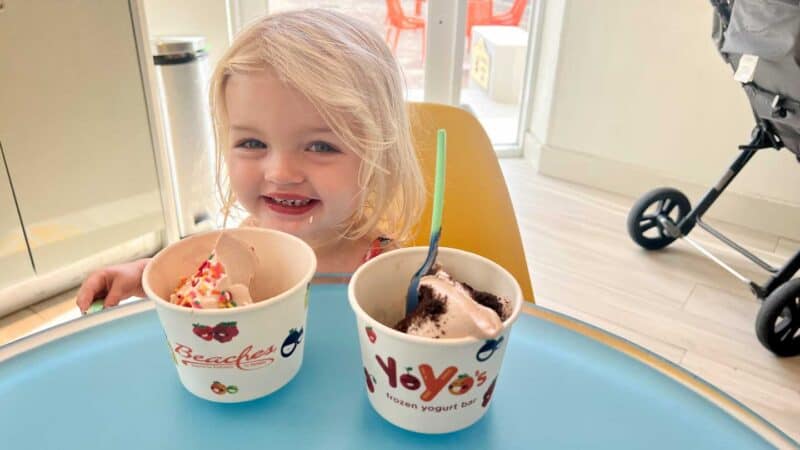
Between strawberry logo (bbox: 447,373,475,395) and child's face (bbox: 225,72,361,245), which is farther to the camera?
child's face (bbox: 225,72,361,245)

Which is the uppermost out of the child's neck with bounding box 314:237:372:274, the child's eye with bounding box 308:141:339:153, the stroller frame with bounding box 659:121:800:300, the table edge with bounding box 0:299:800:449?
the child's eye with bounding box 308:141:339:153

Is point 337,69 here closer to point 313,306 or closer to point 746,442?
point 313,306

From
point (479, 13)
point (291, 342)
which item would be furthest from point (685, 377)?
point (479, 13)

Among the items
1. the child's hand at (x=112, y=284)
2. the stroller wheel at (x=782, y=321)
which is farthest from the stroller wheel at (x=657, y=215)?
the child's hand at (x=112, y=284)

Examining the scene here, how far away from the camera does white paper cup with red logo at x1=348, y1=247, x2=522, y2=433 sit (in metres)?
0.37

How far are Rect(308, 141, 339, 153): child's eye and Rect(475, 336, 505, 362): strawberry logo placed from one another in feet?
1.18

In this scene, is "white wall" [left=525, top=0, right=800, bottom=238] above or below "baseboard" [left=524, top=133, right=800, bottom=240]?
above

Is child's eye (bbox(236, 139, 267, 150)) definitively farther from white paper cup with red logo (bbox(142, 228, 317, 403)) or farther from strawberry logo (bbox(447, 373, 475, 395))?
strawberry logo (bbox(447, 373, 475, 395))

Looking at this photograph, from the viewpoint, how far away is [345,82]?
663 mm

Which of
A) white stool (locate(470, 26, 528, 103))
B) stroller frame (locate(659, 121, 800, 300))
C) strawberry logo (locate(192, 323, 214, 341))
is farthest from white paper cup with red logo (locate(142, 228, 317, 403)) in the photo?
white stool (locate(470, 26, 528, 103))

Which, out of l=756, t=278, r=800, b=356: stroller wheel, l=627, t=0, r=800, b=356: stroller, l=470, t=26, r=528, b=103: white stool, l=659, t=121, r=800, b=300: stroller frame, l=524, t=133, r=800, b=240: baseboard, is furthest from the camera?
l=470, t=26, r=528, b=103: white stool

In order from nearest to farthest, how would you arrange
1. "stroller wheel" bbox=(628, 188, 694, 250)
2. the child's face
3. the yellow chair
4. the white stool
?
the child's face
the yellow chair
"stroller wheel" bbox=(628, 188, 694, 250)
the white stool

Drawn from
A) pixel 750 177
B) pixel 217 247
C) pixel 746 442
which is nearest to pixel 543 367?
pixel 746 442

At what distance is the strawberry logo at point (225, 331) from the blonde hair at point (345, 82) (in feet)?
1.01
